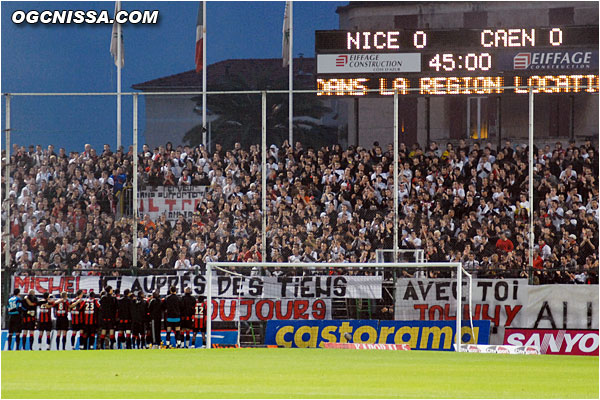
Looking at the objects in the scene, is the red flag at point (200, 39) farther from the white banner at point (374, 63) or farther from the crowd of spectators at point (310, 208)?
the white banner at point (374, 63)

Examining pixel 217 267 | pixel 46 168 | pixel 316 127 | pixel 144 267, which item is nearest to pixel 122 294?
pixel 144 267

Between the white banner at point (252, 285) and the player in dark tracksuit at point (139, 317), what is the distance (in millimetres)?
413

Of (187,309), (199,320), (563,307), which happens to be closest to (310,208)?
(199,320)

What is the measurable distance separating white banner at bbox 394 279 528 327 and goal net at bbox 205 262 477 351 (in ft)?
0.06

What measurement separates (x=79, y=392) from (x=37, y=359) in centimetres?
481

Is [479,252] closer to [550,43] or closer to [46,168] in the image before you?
[550,43]

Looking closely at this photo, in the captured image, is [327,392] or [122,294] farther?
[122,294]

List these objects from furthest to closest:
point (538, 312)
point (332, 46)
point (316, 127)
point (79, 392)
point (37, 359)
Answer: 1. point (316, 127)
2. point (332, 46)
3. point (538, 312)
4. point (37, 359)
5. point (79, 392)

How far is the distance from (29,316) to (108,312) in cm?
142

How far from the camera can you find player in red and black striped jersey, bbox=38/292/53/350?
1916 centimetres

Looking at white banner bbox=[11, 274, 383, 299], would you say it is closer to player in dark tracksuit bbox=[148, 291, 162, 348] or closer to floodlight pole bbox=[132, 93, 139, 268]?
player in dark tracksuit bbox=[148, 291, 162, 348]

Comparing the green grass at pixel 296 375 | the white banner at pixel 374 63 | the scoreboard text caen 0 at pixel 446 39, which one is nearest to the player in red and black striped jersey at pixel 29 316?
the green grass at pixel 296 375

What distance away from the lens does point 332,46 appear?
21344 mm

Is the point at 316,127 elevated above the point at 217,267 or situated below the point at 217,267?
above
